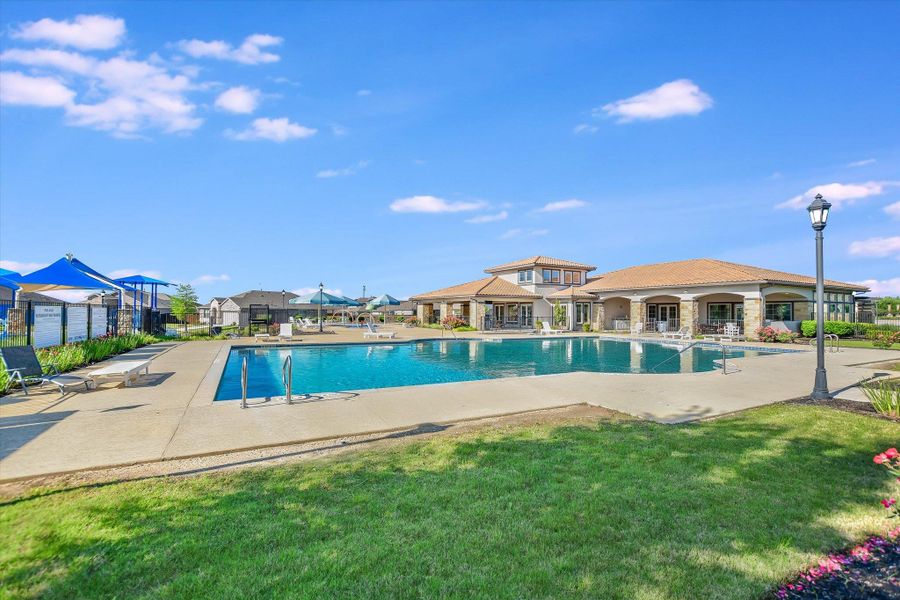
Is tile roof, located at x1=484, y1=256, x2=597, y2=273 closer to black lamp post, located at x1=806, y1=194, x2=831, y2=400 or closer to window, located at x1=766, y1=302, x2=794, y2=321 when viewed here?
window, located at x1=766, y1=302, x2=794, y2=321

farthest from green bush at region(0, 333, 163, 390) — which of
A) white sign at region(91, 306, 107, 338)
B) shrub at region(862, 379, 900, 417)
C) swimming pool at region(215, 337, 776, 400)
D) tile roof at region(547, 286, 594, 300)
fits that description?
tile roof at region(547, 286, 594, 300)

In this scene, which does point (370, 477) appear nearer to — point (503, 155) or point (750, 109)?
point (750, 109)

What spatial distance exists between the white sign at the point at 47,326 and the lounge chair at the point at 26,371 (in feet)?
13.3

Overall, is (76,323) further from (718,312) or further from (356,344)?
(718,312)

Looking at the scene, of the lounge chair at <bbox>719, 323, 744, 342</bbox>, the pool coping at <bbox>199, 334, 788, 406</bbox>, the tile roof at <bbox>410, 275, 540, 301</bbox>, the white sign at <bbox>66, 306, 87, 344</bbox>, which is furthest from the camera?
the tile roof at <bbox>410, 275, 540, 301</bbox>

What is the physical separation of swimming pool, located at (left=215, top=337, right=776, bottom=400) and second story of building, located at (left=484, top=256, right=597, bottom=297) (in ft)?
39.4

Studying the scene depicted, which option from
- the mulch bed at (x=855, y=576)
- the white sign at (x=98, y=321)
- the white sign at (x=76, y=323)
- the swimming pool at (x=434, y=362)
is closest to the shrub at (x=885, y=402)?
the mulch bed at (x=855, y=576)

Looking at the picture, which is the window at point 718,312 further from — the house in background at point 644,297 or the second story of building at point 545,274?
the second story of building at point 545,274

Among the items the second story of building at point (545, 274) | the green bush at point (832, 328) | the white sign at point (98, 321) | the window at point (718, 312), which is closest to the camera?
the white sign at point (98, 321)

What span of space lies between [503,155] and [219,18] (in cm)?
1486

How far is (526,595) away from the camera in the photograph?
256 cm

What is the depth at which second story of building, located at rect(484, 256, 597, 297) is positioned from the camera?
37.2 m

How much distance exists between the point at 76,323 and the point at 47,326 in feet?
6.50

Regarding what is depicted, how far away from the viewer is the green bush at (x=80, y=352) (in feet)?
35.2
